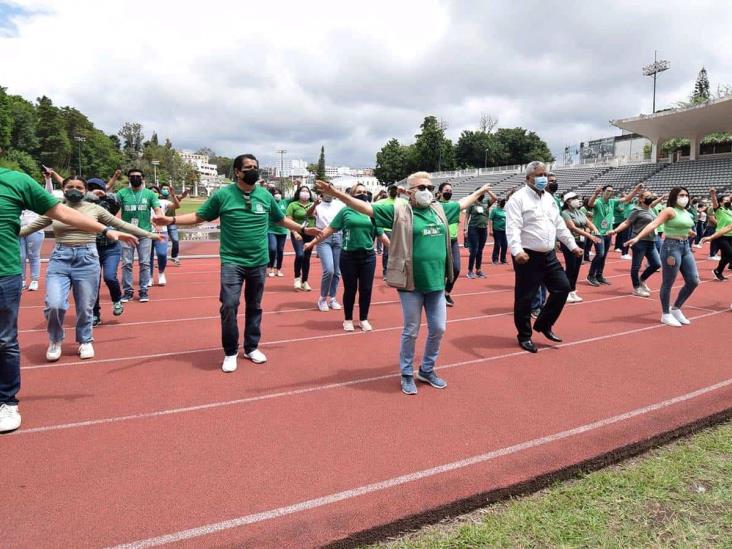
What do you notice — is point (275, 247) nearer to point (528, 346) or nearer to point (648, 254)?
point (528, 346)

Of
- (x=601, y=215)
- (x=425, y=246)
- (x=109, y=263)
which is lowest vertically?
(x=109, y=263)

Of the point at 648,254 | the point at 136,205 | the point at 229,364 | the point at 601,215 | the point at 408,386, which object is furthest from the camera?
the point at 601,215

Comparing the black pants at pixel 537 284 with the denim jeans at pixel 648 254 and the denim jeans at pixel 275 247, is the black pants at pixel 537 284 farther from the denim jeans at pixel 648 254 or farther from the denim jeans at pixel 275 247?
the denim jeans at pixel 275 247

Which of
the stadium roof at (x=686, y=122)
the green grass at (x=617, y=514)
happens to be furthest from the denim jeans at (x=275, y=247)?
the stadium roof at (x=686, y=122)

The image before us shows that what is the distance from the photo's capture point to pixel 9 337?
11.7 ft

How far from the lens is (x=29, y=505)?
278cm

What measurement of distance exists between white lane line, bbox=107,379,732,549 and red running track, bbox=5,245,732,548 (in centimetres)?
1

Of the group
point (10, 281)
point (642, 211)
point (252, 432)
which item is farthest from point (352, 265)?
point (642, 211)

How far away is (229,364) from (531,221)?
384 centimetres

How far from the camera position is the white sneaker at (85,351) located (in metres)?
5.39

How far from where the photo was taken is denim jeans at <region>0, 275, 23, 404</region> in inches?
136

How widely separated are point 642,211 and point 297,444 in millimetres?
8883

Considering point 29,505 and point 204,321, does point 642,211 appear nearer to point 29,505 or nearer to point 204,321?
point 204,321

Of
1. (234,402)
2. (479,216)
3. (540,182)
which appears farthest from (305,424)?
(479,216)
